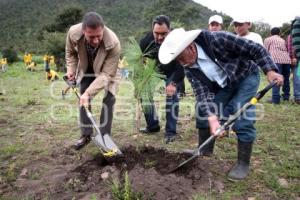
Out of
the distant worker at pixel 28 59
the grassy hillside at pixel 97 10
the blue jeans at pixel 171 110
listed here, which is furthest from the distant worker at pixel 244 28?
the grassy hillside at pixel 97 10

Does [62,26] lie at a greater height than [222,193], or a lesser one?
greater

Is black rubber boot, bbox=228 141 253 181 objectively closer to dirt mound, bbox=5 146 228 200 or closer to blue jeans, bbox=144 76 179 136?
dirt mound, bbox=5 146 228 200

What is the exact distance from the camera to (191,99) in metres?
8.46


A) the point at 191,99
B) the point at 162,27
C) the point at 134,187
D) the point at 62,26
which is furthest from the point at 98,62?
the point at 62,26

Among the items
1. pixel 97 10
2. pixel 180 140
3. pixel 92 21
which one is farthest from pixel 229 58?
pixel 97 10

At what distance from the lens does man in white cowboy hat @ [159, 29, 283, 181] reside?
9.92ft

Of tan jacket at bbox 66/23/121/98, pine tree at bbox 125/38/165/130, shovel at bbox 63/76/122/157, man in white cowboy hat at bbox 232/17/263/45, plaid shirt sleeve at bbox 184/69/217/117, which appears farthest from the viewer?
man in white cowboy hat at bbox 232/17/263/45

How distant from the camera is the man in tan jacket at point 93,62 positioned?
3.77 meters

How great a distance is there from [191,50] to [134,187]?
1.25 m

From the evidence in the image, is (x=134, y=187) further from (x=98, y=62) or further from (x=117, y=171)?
(x=98, y=62)

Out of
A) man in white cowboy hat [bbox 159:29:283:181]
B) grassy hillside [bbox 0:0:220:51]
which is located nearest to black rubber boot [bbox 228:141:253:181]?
man in white cowboy hat [bbox 159:29:283:181]

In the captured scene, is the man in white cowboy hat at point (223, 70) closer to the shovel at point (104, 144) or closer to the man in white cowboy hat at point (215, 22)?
the shovel at point (104, 144)

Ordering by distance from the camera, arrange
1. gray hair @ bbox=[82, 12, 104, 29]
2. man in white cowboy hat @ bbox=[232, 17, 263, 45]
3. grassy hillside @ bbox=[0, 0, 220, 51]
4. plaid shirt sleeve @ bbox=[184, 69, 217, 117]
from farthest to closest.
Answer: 1. grassy hillside @ bbox=[0, 0, 220, 51]
2. man in white cowboy hat @ bbox=[232, 17, 263, 45]
3. gray hair @ bbox=[82, 12, 104, 29]
4. plaid shirt sleeve @ bbox=[184, 69, 217, 117]

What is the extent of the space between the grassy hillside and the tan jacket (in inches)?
1034
